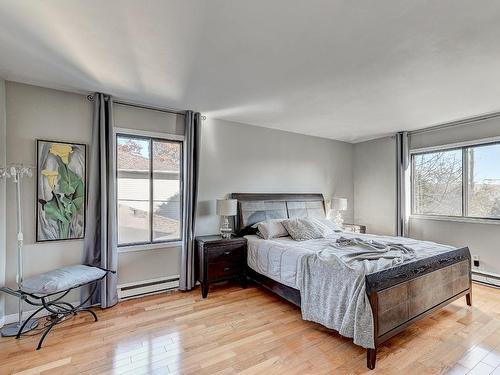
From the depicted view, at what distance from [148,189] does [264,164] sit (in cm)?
199

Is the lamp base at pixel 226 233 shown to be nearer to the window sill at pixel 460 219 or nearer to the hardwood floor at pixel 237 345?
the hardwood floor at pixel 237 345

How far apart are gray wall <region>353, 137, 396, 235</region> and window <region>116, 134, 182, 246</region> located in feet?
13.0

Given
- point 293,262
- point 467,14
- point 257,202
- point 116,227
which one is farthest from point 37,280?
point 467,14

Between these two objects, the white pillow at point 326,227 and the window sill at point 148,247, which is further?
the white pillow at point 326,227

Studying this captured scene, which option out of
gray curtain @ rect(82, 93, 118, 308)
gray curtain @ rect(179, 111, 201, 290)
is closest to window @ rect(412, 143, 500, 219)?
gray curtain @ rect(179, 111, 201, 290)

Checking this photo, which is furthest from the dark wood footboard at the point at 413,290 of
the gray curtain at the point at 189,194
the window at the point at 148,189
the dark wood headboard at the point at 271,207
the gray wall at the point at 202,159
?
the window at the point at 148,189

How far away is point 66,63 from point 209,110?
171cm

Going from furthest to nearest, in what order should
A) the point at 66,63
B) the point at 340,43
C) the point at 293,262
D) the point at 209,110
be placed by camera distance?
the point at 209,110, the point at 293,262, the point at 66,63, the point at 340,43

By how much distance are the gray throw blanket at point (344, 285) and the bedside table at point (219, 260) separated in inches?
45.0

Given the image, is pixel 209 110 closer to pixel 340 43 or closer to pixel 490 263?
pixel 340 43

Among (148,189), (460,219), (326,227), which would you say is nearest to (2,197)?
(148,189)

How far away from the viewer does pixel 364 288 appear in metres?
2.06

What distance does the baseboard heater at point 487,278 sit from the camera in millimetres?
3607

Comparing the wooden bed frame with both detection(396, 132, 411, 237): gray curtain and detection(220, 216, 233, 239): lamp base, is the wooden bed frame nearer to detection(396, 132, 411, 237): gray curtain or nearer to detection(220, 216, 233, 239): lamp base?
detection(220, 216, 233, 239): lamp base
